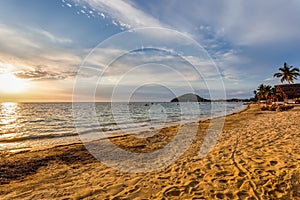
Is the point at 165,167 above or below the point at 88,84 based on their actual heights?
below

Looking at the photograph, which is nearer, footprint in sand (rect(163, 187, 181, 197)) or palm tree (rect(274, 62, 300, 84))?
footprint in sand (rect(163, 187, 181, 197))

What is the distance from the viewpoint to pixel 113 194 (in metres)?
4.19

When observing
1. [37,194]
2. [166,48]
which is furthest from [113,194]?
[166,48]

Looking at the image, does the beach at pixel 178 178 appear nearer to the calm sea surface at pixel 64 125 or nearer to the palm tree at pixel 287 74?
the calm sea surface at pixel 64 125

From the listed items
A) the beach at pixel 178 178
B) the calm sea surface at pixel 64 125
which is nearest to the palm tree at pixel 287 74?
the calm sea surface at pixel 64 125

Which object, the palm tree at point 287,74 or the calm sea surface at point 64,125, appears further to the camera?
the palm tree at point 287,74

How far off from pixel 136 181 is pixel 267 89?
2644 inches

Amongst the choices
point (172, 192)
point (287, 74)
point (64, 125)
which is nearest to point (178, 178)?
point (172, 192)

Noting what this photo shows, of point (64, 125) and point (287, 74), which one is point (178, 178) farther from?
point (287, 74)

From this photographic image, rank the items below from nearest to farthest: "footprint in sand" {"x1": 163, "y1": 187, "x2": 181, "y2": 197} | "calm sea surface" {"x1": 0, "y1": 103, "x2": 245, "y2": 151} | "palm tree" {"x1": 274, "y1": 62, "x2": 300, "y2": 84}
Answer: "footprint in sand" {"x1": 163, "y1": 187, "x2": 181, "y2": 197}
"calm sea surface" {"x1": 0, "y1": 103, "x2": 245, "y2": 151}
"palm tree" {"x1": 274, "y1": 62, "x2": 300, "y2": 84}

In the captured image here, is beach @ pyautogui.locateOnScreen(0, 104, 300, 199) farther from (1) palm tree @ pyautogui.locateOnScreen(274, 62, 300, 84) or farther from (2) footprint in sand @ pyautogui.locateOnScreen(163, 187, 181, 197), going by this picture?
(1) palm tree @ pyautogui.locateOnScreen(274, 62, 300, 84)

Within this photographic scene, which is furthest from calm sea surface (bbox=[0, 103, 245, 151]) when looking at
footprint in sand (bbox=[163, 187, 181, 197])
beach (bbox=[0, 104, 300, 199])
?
footprint in sand (bbox=[163, 187, 181, 197])

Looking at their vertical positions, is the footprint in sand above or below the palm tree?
below

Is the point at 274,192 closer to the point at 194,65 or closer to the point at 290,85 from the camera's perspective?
the point at 194,65
